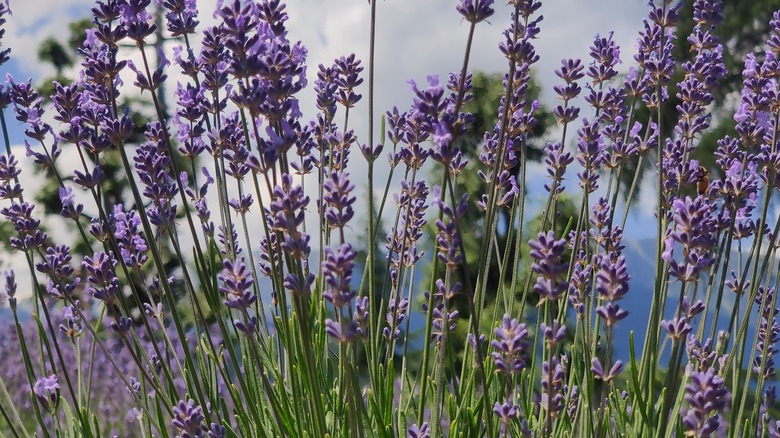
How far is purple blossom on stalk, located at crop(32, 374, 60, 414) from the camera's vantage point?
2.04m

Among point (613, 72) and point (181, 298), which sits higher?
point (181, 298)

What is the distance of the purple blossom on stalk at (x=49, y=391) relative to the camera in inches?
80.4

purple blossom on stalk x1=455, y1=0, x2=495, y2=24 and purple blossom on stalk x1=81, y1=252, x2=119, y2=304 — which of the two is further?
purple blossom on stalk x1=81, y1=252, x2=119, y2=304

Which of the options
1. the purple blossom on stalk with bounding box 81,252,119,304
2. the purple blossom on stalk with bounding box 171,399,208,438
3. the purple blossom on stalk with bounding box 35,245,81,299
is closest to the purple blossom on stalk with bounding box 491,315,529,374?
the purple blossom on stalk with bounding box 171,399,208,438

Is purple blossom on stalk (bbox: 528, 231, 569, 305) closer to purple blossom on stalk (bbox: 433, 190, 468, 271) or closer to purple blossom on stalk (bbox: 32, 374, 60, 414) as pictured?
purple blossom on stalk (bbox: 433, 190, 468, 271)

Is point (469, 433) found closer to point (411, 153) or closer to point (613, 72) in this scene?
point (411, 153)

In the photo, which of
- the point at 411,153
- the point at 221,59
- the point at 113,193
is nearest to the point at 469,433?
the point at 411,153

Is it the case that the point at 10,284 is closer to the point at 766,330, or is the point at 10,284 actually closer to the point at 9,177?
the point at 9,177

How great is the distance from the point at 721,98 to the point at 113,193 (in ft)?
25.1

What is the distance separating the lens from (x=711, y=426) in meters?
1.23

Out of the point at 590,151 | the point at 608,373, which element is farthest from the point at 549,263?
the point at 590,151

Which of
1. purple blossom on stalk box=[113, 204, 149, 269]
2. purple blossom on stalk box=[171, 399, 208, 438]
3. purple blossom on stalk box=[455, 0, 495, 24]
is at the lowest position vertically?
purple blossom on stalk box=[171, 399, 208, 438]

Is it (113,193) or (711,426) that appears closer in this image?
(711,426)

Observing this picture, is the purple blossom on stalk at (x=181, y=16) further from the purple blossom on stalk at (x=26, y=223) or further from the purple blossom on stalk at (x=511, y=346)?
the purple blossom on stalk at (x=511, y=346)
